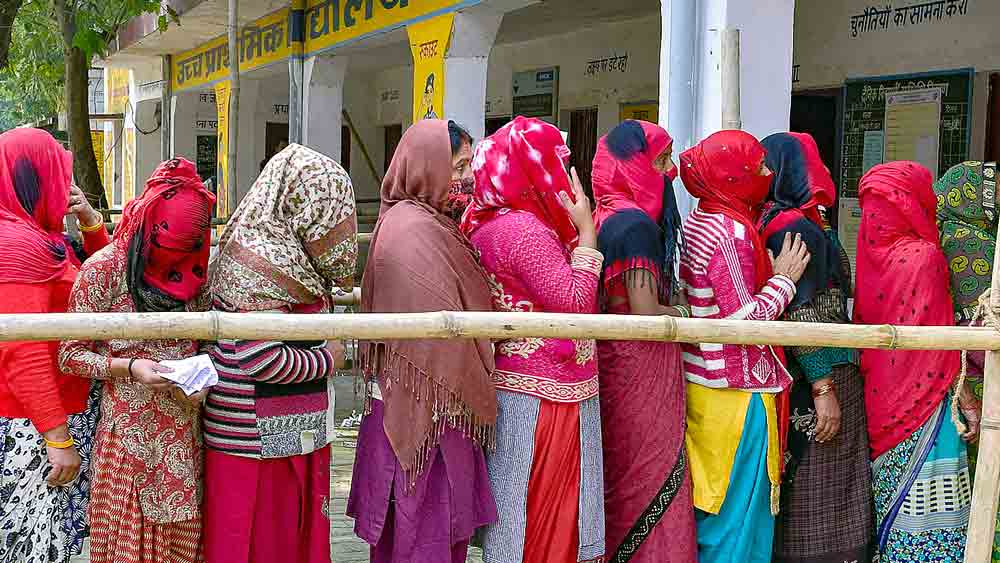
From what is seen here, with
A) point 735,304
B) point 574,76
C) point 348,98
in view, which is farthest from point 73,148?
point 735,304

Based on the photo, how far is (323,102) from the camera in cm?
966

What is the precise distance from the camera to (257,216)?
2.80m

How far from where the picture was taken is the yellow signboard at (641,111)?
359 inches

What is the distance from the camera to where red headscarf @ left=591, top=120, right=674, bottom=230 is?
3020mm

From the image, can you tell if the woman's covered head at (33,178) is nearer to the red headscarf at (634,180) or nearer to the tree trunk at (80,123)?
the red headscarf at (634,180)

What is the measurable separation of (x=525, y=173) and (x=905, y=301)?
1.17 m

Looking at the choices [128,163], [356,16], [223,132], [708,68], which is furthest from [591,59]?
[128,163]

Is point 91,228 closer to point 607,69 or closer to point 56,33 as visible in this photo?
point 607,69

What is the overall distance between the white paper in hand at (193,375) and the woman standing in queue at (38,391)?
15.1 inches

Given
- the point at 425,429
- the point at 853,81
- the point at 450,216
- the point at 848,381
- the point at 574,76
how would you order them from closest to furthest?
the point at 425,429 < the point at 450,216 < the point at 848,381 < the point at 853,81 < the point at 574,76

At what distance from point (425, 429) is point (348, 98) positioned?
485 inches

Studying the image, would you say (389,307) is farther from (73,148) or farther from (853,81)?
(73,148)

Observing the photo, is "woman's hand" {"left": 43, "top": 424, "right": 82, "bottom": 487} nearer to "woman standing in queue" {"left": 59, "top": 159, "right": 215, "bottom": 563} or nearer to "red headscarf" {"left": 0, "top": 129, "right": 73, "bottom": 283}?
"woman standing in queue" {"left": 59, "top": 159, "right": 215, "bottom": 563}

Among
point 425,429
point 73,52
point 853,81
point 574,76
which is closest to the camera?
point 425,429
